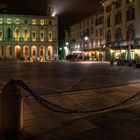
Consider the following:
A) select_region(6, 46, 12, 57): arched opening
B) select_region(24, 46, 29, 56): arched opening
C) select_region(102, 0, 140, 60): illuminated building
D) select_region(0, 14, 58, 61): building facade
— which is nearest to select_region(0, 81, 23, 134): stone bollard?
select_region(102, 0, 140, 60): illuminated building

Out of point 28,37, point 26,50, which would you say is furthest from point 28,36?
point 26,50

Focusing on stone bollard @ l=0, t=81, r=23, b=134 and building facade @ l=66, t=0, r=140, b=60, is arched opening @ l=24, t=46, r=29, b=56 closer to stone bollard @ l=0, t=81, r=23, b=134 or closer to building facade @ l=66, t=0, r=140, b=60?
building facade @ l=66, t=0, r=140, b=60

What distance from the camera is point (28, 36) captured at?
94.1 metres

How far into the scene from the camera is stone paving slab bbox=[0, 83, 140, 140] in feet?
19.0

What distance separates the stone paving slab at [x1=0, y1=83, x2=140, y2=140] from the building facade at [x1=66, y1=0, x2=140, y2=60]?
1361 inches

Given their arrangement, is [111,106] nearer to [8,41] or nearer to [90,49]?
[90,49]

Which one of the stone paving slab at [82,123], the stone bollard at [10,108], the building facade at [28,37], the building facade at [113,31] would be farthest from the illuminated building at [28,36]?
the stone bollard at [10,108]

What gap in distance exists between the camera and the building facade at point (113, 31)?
50438mm

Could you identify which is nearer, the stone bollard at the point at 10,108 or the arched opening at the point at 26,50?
the stone bollard at the point at 10,108

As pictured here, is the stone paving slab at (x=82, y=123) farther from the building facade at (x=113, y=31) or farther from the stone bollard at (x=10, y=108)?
the building facade at (x=113, y=31)

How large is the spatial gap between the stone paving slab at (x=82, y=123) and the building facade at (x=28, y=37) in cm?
8037

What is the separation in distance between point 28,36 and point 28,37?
36cm

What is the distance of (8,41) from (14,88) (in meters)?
88.5

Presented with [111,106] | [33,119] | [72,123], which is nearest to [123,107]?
[111,106]
